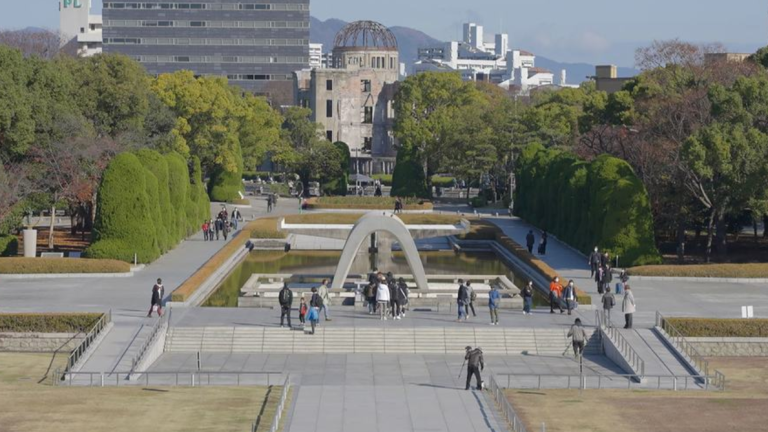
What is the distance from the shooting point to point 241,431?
30.7 metres

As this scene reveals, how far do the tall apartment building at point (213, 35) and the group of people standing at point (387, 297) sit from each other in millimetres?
135825

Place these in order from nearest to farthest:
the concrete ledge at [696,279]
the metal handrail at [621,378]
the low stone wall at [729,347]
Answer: the metal handrail at [621,378]
the low stone wall at [729,347]
the concrete ledge at [696,279]

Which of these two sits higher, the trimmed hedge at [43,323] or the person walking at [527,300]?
the person walking at [527,300]

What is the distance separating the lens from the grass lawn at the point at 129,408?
31.2 m

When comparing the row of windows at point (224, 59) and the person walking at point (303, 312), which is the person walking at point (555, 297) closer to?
the person walking at point (303, 312)

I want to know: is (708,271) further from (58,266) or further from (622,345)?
(58,266)

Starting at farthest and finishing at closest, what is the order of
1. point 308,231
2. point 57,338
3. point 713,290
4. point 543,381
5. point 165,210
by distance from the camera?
point 308,231 → point 165,210 → point 713,290 → point 57,338 → point 543,381

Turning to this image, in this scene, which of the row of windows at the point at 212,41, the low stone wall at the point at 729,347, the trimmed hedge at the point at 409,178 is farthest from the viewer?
the row of windows at the point at 212,41

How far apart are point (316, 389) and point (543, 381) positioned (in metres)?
6.01

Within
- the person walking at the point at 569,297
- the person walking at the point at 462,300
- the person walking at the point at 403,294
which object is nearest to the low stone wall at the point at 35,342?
the person walking at the point at 403,294

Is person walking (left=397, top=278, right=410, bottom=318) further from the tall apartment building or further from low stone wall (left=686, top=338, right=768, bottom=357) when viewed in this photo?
the tall apartment building

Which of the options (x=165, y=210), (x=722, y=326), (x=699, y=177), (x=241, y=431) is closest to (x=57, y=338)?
(x=241, y=431)

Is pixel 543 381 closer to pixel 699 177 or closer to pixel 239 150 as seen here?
pixel 699 177

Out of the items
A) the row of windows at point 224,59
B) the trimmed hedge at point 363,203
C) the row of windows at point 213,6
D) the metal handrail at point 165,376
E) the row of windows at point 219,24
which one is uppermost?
the row of windows at point 213,6
